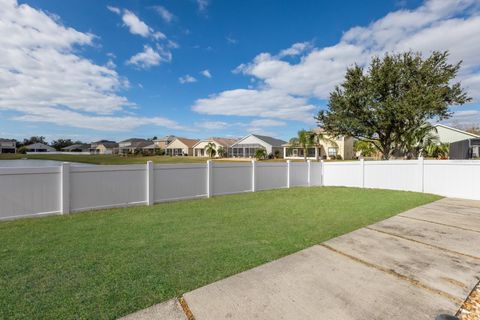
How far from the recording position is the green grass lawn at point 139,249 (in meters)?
2.63

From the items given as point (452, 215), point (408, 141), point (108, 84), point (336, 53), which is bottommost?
point (452, 215)

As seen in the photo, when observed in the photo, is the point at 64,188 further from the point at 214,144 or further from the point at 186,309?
the point at 214,144

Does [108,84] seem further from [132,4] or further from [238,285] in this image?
[238,285]

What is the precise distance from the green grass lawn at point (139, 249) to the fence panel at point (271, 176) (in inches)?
130

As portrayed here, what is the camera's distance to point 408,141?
18.8 metres

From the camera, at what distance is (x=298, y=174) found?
12.7 metres

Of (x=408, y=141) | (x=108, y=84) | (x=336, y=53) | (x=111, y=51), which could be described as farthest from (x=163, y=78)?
(x=408, y=141)

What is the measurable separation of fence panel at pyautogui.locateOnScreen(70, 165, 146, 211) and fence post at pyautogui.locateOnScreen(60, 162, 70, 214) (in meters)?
0.11

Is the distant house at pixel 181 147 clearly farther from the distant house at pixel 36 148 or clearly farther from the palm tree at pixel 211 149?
the distant house at pixel 36 148

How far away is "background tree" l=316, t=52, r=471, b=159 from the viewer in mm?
15197

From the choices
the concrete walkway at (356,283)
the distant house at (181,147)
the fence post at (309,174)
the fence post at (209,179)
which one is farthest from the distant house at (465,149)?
the distant house at (181,147)

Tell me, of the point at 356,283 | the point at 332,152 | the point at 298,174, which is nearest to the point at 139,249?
the point at 356,283

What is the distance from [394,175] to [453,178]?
7.17 ft

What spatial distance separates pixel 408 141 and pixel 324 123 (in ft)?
20.7
